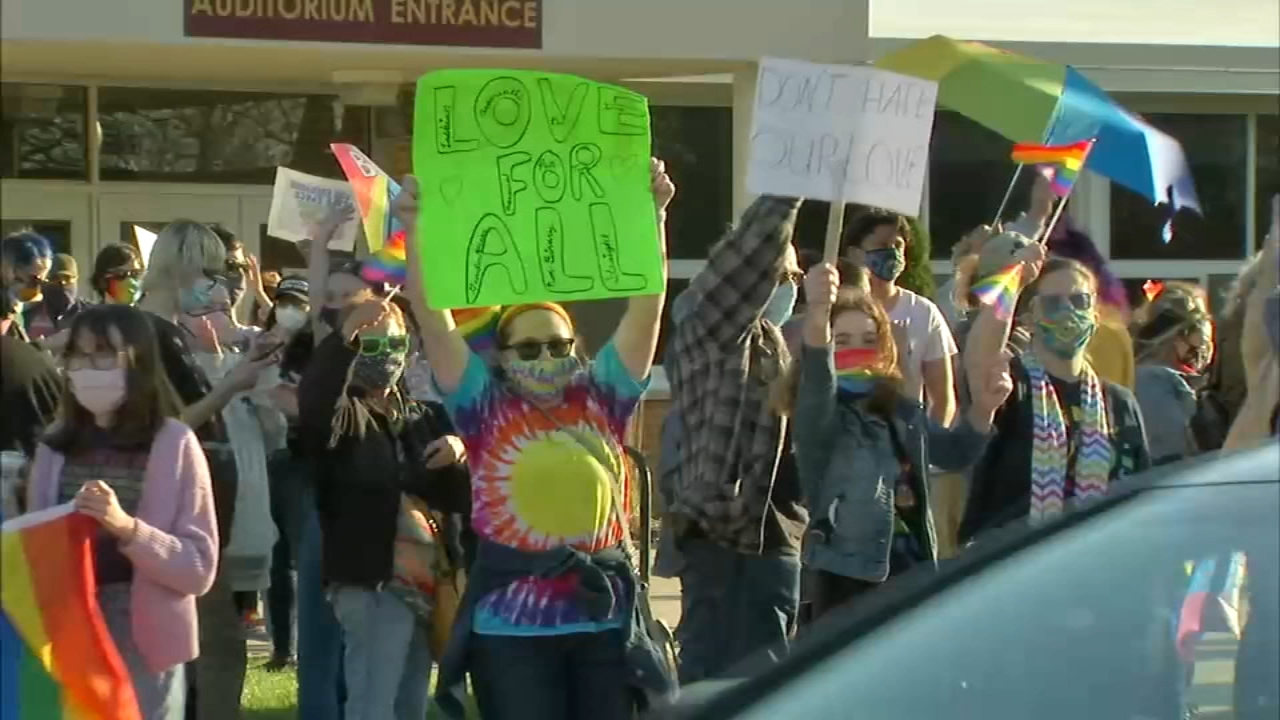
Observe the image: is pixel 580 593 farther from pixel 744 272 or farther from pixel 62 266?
pixel 62 266

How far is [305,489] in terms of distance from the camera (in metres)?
6.41

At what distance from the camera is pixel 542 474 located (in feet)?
15.8

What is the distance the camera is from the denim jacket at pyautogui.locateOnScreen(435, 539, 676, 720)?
4812 millimetres

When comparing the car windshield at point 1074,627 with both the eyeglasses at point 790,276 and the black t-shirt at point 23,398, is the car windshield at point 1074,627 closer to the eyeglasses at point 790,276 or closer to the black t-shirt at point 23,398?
the eyeglasses at point 790,276

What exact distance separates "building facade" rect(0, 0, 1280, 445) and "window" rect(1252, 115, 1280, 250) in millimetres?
14

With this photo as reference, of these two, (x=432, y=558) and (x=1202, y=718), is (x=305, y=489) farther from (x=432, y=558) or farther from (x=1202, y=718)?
(x=1202, y=718)

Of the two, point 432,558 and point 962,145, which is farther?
point 962,145

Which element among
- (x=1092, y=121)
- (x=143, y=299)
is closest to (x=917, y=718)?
(x=1092, y=121)

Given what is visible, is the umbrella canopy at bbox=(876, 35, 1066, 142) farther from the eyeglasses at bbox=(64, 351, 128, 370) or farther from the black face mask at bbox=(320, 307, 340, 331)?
the eyeglasses at bbox=(64, 351, 128, 370)

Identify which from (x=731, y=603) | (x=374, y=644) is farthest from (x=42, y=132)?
(x=731, y=603)

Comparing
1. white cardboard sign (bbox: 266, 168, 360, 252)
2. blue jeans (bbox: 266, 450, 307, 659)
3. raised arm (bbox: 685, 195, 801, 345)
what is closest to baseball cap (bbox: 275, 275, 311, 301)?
white cardboard sign (bbox: 266, 168, 360, 252)

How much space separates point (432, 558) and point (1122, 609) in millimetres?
3500

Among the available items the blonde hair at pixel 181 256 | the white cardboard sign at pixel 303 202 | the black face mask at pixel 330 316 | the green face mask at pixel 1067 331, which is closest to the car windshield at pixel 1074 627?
the green face mask at pixel 1067 331

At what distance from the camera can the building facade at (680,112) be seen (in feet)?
38.5
